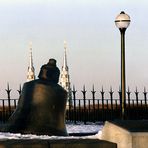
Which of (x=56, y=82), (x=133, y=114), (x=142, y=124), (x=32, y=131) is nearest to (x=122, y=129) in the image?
(x=142, y=124)

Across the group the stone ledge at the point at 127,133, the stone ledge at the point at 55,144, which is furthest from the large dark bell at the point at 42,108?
the stone ledge at the point at 55,144

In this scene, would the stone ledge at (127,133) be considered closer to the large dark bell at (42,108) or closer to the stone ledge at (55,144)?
the stone ledge at (55,144)

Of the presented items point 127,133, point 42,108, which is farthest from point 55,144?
point 42,108

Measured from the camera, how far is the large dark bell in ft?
37.0

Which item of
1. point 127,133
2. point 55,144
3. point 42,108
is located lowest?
point 55,144

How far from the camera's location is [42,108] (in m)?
11.5

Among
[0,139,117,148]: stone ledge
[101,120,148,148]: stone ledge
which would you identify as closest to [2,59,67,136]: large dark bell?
[101,120,148,148]: stone ledge

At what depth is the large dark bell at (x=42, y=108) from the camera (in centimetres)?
1127

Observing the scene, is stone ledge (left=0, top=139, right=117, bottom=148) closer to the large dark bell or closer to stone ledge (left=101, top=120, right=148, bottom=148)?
stone ledge (left=101, top=120, right=148, bottom=148)

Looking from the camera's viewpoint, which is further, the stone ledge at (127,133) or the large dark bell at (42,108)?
the large dark bell at (42,108)

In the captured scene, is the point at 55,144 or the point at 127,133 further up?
the point at 127,133

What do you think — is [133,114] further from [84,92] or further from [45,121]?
[45,121]

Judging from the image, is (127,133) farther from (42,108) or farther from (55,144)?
(42,108)

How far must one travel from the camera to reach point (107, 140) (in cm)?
814
